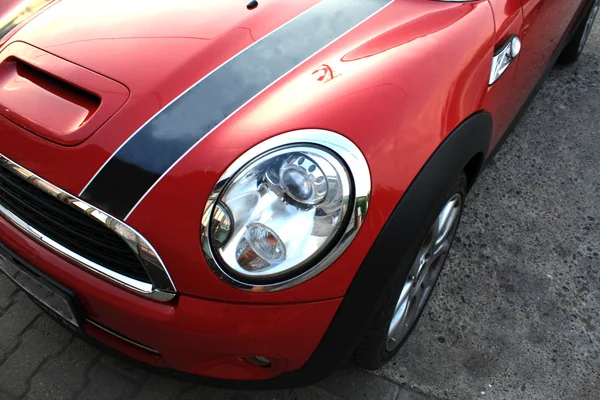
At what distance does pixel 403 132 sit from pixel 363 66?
21 centimetres

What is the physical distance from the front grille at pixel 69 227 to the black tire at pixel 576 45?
110 inches

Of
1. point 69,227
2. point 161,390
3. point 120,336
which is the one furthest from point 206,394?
point 69,227

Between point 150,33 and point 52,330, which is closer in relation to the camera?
point 150,33

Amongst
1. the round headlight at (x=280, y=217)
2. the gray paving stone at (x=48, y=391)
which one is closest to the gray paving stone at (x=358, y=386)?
the round headlight at (x=280, y=217)

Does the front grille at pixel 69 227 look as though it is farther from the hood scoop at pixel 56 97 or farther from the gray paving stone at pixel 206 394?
the gray paving stone at pixel 206 394

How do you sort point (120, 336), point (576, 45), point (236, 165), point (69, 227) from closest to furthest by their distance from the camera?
point (236, 165), point (69, 227), point (120, 336), point (576, 45)

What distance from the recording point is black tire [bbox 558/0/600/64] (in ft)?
9.74

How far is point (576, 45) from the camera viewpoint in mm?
3066

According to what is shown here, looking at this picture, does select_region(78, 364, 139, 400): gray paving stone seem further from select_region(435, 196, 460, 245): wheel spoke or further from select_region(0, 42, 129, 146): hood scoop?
select_region(435, 196, 460, 245): wheel spoke

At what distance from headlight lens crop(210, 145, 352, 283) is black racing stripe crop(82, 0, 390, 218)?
0.16 metres

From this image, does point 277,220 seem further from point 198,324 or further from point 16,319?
point 16,319

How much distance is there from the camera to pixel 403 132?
4.15ft

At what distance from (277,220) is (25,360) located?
1225 millimetres

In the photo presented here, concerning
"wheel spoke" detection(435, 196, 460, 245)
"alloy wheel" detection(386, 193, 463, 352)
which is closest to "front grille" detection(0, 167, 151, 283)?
"alloy wheel" detection(386, 193, 463, 352)
